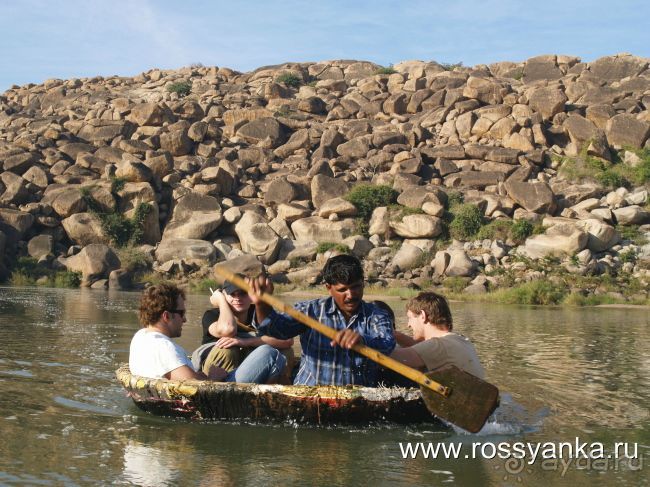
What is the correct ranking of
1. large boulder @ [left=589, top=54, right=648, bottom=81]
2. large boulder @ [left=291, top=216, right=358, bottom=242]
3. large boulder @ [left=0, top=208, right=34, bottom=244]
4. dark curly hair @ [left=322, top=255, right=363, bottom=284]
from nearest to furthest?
1. dark curly hair @ [left=322, top=255, right=363, bottom=284]
2. large boulder @ [left=291, top=216, right=358, bottom=242]
3. large boulder @ [left=0, top=208, right=34, bottom=244]
4. large boulder @ [left=589, top=54, right=648, bottom=81]

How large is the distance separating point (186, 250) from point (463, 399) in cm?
2783

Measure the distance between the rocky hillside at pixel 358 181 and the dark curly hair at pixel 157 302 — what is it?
18601 mm

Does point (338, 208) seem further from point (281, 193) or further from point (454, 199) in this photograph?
point (454, 199)

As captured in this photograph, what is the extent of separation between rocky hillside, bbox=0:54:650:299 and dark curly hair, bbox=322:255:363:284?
19.4m

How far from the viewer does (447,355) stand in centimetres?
673

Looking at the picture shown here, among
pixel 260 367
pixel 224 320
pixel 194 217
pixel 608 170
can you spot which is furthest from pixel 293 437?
pixel 608 170

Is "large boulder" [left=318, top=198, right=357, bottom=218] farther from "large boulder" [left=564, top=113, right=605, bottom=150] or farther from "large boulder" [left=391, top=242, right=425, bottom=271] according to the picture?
"large boulder" [left=564, top=113, right=605, bottom=150]

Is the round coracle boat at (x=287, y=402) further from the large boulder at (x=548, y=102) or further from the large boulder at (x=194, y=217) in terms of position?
the large boulder at (x=548, y=102)

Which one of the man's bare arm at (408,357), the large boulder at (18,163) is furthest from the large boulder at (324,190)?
the man's bare arm at (408,357)

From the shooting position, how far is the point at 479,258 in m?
31.0

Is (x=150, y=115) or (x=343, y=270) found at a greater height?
(x=150, y=115)

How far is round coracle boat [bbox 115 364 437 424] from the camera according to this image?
6.47 m

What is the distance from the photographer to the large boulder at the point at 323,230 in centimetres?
3362

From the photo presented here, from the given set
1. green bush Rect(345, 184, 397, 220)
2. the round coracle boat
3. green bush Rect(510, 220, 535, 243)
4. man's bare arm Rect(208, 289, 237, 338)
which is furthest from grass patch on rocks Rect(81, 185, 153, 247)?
the round coracle boat
